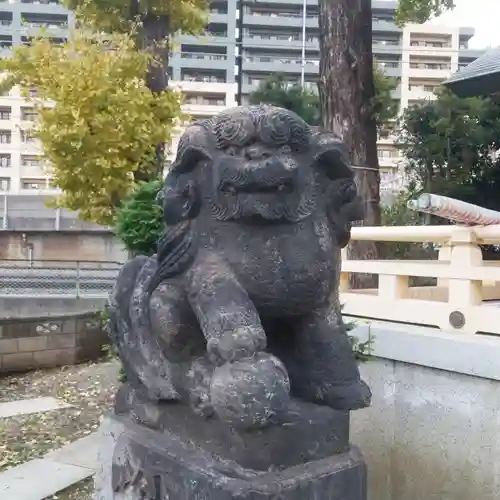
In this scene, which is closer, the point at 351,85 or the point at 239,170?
the point at 239,170

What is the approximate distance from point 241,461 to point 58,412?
3.86 metres

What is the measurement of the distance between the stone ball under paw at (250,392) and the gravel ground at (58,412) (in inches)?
88.1

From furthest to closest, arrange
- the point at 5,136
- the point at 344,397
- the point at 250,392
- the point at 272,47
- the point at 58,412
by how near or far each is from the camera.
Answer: the point at 272,47
the point at 5,136
the point at 58,412
the point at 344,397
the point at 250,392

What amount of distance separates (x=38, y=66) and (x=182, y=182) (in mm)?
5917

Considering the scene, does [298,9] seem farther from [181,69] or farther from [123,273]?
[123,273]

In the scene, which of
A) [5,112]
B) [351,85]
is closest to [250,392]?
[351,85]

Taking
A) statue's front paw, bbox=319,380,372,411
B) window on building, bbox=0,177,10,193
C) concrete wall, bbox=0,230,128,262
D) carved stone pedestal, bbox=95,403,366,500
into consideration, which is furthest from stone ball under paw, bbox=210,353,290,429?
window on building, bbox=0,177,10,193

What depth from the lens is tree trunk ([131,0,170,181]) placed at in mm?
7633

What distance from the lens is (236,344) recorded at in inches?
61.4

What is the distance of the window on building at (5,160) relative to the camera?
88.5 feet

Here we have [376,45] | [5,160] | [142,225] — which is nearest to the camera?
[142,225]

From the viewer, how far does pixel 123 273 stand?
2092mm

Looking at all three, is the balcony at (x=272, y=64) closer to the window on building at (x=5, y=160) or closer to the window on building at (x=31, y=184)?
the window on building at (x=31, y=184)

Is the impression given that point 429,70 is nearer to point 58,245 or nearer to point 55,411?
point 58,245
